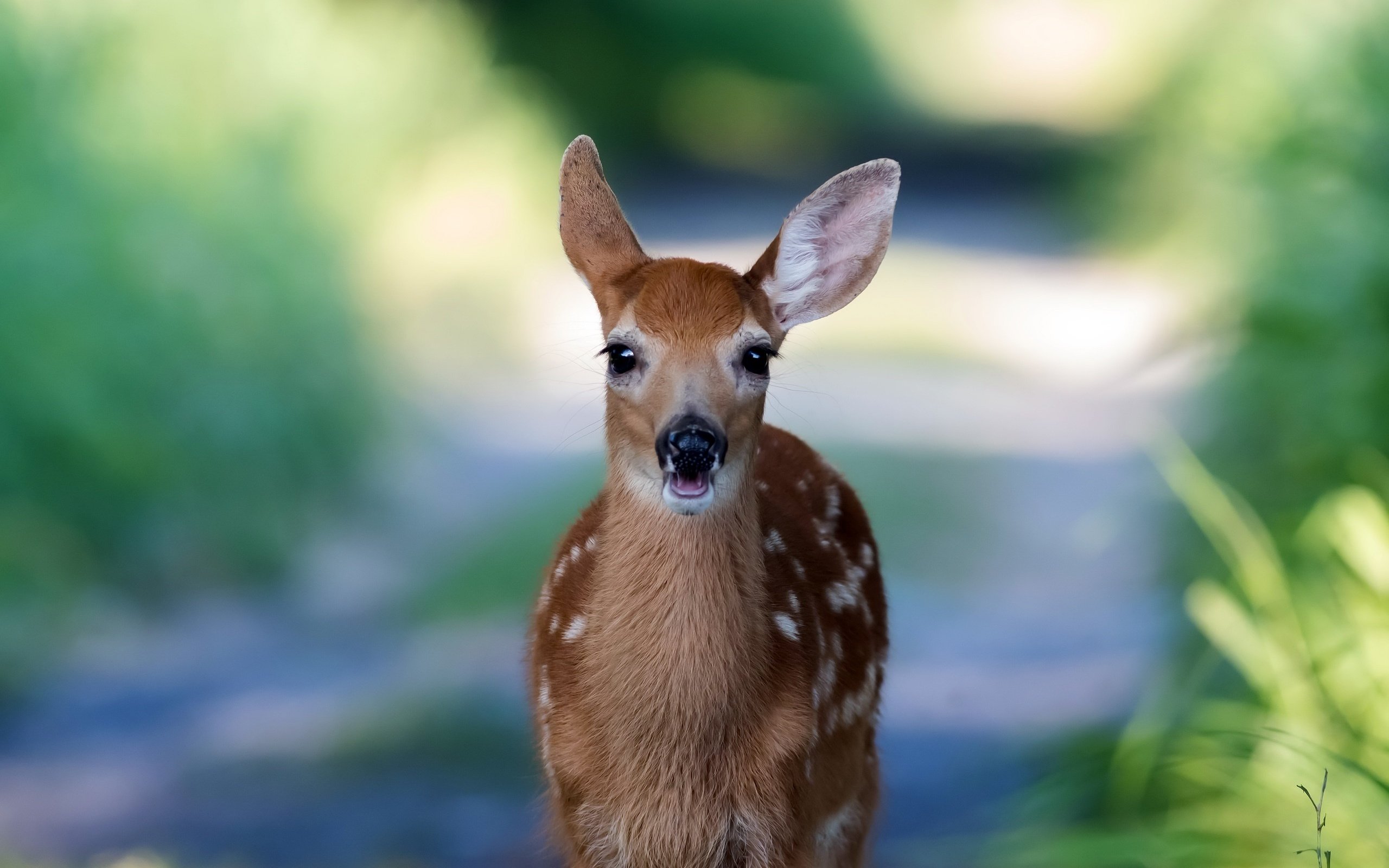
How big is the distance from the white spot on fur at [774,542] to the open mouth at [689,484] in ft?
1.36

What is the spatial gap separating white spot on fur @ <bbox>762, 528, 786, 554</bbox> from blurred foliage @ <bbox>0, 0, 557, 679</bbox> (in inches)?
108

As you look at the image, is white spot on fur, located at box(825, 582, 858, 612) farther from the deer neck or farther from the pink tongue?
the pink tongue

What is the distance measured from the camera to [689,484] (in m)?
→ 2.30

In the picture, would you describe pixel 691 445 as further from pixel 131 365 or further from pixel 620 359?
Result: pixel 131 365

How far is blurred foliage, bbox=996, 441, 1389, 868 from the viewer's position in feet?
11.7

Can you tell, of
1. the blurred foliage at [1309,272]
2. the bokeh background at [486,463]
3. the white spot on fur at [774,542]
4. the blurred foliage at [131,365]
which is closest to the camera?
the white spot on fur at [774,542]

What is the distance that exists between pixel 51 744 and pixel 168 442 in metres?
1.07

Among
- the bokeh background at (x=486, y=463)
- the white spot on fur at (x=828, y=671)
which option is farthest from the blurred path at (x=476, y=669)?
the white spot on fur at (x=828, y=671)

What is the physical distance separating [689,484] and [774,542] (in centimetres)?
52

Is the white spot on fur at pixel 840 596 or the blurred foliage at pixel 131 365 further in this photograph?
the blurred foliage at pixel 131 365

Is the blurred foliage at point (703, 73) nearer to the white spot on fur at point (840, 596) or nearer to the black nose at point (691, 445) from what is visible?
the white spot on fur at point (840, 596)

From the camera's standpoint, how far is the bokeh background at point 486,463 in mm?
3982

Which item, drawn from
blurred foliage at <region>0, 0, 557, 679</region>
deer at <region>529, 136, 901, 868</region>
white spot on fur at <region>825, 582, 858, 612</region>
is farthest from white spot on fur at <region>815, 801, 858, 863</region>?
blurred foliage at <region>0, 0, 557, 679</region>

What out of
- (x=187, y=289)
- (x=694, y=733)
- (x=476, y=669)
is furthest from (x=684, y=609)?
(x=187, y=289)
